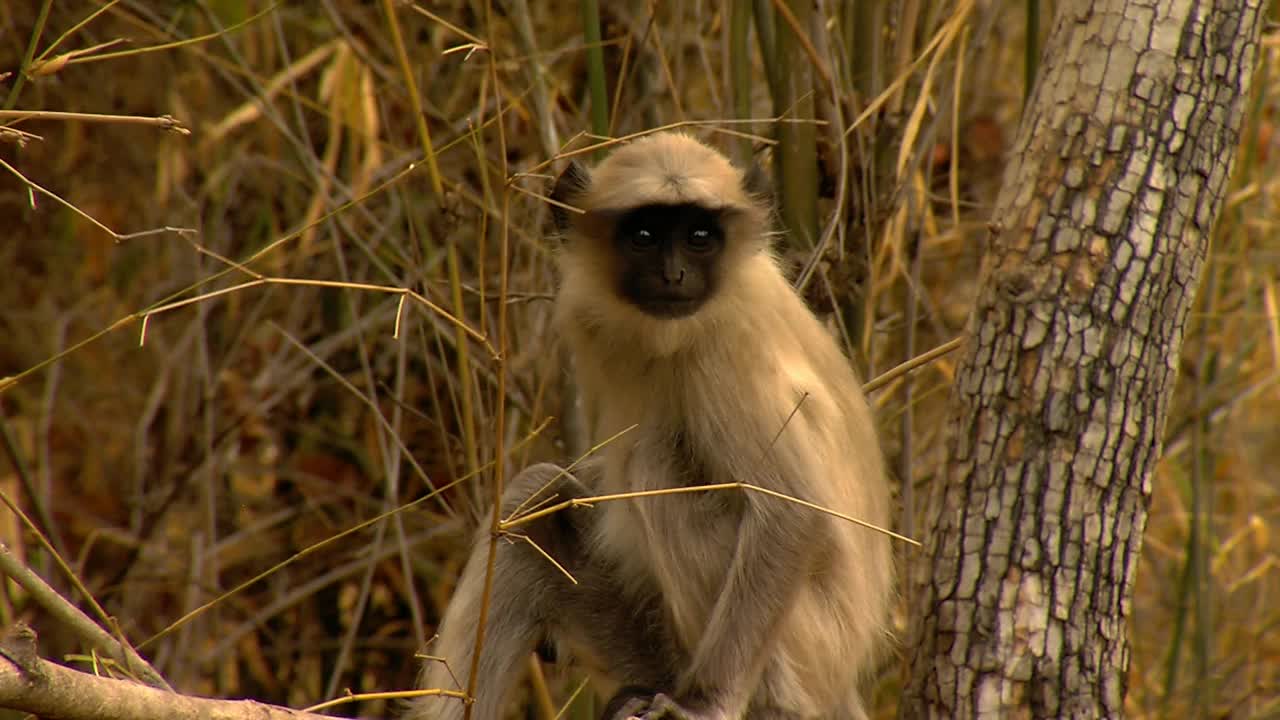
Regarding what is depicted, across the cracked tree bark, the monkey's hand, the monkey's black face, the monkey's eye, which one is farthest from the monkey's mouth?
the monkey's hand

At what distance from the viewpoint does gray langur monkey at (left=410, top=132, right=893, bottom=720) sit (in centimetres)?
400

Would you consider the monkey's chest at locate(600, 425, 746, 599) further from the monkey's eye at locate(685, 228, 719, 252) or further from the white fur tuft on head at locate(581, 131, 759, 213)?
the white fur tuft on head at locate(581, 131, 759, 213)

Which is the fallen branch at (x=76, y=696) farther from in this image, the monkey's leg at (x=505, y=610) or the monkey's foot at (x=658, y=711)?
the monkey's leg at (x=505, y=610)

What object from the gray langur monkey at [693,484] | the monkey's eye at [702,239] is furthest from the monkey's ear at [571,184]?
the monkey's eye at [702,239]

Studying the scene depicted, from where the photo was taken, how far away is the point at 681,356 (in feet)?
13.5

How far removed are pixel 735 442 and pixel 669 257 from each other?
1.68 feet

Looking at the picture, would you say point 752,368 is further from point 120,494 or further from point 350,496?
point 120,494

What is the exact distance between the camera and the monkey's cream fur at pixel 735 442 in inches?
158

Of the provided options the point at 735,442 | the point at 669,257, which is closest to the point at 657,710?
the point at 735,442

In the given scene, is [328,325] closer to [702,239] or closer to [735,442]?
[702,239]

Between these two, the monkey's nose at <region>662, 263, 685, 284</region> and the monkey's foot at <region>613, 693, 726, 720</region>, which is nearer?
the monkey's foot at <region>613, 693, 726, 720</region>

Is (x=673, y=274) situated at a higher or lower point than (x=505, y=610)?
higher

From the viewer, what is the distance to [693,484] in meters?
4.13

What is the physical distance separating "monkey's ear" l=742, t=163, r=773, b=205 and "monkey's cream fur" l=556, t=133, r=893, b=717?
0.11ft
